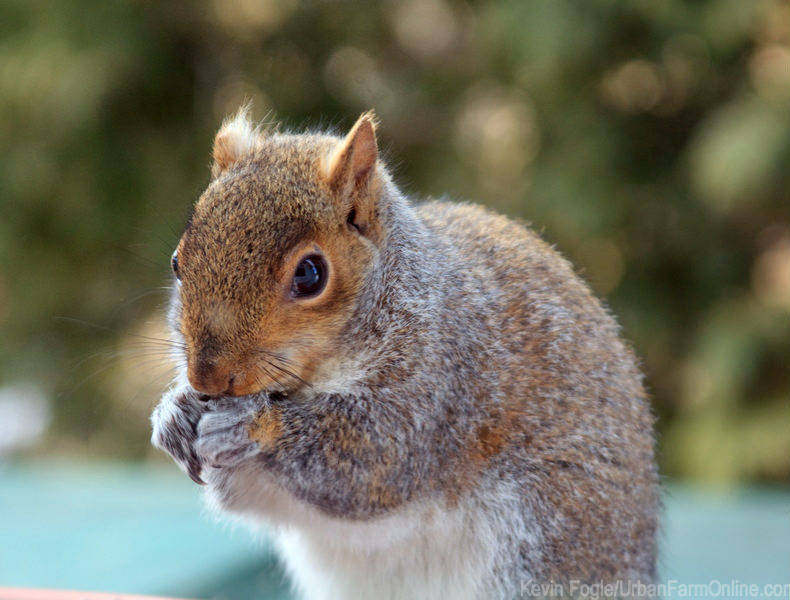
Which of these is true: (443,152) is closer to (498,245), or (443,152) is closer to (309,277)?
(498,245)

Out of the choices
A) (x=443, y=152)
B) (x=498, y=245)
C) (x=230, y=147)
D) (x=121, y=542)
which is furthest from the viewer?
(x=443, y=152)

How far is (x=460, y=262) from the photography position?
4.00ft

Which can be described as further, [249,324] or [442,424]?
[442,424]

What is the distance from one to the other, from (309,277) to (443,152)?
6.05 feet

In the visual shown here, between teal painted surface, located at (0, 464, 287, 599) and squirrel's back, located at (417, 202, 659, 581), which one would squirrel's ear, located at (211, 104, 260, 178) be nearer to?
squirrel's back, located at (417, 202, 659, 581)

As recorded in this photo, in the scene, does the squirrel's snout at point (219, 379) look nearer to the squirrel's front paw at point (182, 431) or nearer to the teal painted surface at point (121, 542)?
the squirrel's front paw at point (182, 431)

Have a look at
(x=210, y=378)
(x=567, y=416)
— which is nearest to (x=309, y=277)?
(x=210, y=378)

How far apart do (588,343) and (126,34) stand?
6.18ft

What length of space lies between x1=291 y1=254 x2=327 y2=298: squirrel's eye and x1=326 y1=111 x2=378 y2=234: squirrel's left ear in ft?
0.32

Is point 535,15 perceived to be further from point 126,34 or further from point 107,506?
point 107,506

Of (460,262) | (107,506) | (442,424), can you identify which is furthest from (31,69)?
(442,424)

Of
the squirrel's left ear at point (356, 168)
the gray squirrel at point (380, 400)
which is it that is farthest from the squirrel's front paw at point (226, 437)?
the squirrel's left ear at point (356, 168)

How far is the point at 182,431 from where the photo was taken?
1008 mm

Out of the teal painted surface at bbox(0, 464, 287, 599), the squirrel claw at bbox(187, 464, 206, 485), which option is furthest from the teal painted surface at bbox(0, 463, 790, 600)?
the squirrel claw at bbox(187, 464, 206, 485)
